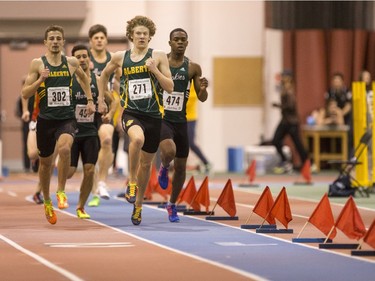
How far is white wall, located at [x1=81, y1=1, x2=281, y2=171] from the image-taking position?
3183 cm

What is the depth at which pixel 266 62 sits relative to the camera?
1276 inches

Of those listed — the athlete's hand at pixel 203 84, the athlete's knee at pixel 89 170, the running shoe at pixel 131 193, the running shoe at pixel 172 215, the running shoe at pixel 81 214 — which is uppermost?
the athlete's hand at pixel 203 84

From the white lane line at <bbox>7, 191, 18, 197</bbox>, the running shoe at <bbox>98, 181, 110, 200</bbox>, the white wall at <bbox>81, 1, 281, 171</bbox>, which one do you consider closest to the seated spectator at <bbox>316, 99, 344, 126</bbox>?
the white wall at <bbox>81, 1, 281, 171</bbox>

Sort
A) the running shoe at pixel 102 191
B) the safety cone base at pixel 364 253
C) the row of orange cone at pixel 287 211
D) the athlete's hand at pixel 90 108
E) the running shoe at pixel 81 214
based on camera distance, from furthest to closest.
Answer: the running shoe at pixel 102 191 → the running shoe at pixel 81 214 → the athlete's hand at pixel 90 108 → the row of orange cone at pixel 287 211 → the safety cone base at pixel 364 253

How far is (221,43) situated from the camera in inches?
1271

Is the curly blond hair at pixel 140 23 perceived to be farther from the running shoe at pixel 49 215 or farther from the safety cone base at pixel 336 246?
the safety cone base at pixel 336 246

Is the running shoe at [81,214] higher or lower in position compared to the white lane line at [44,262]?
lower

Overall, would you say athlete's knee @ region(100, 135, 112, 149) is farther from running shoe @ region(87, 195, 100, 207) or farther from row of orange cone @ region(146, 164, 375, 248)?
row of orange cone @ region(146, 164, 375, 248)

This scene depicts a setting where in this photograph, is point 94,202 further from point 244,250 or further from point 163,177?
point 244,250

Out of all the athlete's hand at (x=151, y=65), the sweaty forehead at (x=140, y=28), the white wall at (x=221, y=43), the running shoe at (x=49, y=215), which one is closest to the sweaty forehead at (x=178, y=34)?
the sweaty forehead at (x=140, y=28)

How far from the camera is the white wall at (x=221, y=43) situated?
31.8m

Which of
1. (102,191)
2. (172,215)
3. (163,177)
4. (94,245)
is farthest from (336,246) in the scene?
(102,191)

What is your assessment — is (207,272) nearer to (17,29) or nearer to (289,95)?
(289,95)

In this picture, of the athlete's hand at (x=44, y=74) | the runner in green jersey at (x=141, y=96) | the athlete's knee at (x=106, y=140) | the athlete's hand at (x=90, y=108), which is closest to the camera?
the athlete's hand at (x=44, y=74)
